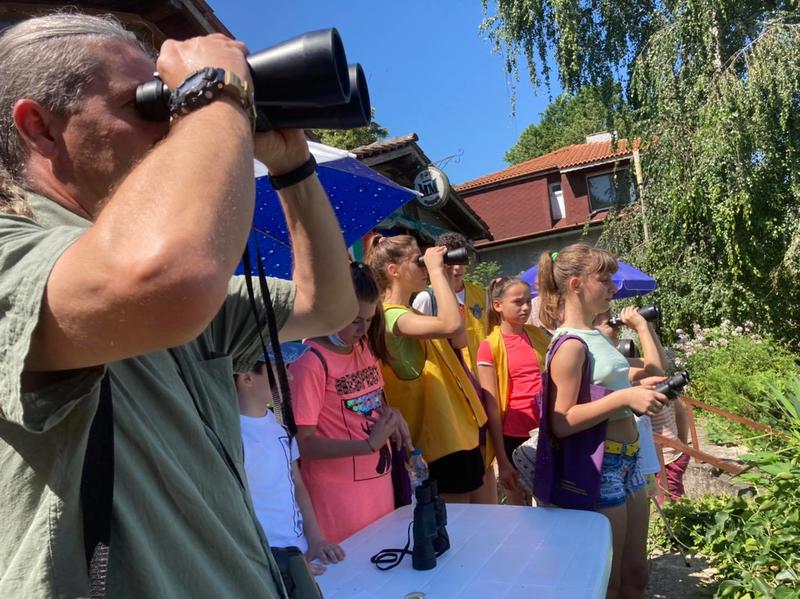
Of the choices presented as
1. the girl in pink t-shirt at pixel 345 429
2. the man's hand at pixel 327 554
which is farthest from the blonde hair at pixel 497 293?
the man's hand at pixel 327 554

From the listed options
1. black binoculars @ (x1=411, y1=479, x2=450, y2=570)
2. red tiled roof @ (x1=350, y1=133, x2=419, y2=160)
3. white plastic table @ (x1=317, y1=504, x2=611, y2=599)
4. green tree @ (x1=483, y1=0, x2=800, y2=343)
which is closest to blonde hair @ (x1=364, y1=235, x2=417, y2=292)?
white plastic table @ (x1=317, y1=504, x2=611, y2=599)

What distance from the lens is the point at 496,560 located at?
1.98 metres

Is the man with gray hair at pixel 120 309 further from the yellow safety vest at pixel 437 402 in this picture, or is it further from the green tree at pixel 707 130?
the green tree at pixel 707 130

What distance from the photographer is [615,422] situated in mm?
2803

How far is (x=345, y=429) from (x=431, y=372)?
31.7 inches

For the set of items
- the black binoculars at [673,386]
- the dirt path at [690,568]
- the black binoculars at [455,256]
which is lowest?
the dirt path at [690,568]

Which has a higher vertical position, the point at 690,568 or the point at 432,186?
the point at 432,186

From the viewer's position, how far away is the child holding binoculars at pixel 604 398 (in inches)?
104

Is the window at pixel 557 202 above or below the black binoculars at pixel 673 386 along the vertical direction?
above

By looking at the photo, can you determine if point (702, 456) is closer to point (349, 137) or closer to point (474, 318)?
point (474, 318)

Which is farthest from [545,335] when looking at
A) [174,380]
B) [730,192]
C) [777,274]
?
[777,274]

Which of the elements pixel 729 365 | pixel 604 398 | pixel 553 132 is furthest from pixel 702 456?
pixel 553 132

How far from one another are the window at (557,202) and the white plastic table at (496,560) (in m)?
24.3

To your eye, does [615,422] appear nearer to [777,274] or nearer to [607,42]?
[777,274]
